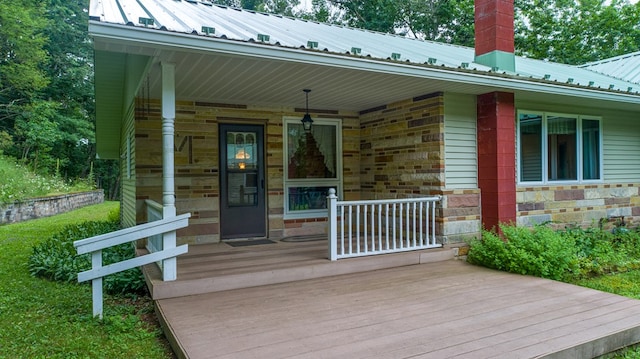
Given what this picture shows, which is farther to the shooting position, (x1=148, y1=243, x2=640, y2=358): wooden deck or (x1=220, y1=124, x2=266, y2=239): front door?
(x1=220, y1=124, x2=266, y2=239): front door

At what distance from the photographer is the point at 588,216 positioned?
7281mm

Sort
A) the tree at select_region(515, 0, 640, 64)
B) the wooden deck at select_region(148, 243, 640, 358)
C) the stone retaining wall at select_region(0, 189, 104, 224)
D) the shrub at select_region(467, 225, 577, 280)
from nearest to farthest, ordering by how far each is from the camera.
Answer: the wooden deck at select_region(148, 243, 640, 358) < the shrub at select_region(467, 225, 577, 280) < the stone retaining wall at select_region(0, 189, 104, 224) < the tree at select_region(515, 0, 640, 64)

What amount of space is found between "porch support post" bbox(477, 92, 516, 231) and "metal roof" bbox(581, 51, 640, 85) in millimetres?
5232

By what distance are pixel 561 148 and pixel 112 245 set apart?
22.7 feet

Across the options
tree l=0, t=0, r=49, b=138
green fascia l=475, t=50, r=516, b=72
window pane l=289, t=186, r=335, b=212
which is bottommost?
window pane l=289, t=186, r=335, b=212

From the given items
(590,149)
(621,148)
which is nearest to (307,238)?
(590,149)

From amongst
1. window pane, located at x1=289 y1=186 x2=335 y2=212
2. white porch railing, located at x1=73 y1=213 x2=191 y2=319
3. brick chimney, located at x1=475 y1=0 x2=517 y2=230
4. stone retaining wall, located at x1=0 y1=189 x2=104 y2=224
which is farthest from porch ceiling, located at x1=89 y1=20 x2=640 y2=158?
stone retaining wall, located at x1=0 y1=189 x2=104 y2=224

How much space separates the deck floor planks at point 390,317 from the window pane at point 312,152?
2.75 m

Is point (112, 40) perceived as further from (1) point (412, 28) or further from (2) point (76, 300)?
(1) point (412, 28)

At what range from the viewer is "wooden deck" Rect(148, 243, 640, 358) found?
9.16ft

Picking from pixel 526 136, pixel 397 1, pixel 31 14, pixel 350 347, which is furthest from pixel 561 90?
pixel 31 14

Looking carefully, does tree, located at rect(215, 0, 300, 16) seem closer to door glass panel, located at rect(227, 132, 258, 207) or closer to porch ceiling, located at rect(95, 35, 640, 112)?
porch ceiling, located at rect(95, 35, 640, 112)

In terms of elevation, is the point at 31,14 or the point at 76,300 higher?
the point at 31,14

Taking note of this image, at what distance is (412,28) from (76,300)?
1907cm
